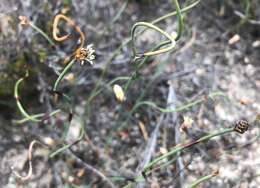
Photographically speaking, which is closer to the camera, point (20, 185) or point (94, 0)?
point (20, 185)

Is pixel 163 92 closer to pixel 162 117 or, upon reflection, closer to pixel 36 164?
pixel 162 117

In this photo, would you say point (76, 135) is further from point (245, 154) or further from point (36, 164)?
point (245, 154)

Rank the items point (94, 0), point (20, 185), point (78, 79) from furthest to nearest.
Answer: point (94, 0), point (78, 79), point (20, 185)

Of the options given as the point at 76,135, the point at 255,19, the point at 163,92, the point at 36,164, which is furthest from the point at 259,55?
the point at 36,164

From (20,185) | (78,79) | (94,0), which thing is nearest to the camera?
(20,185)

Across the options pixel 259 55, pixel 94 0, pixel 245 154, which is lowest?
pixel 245 154

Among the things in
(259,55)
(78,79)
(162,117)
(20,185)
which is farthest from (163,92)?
(20,185)

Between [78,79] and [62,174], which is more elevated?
[78,79]
